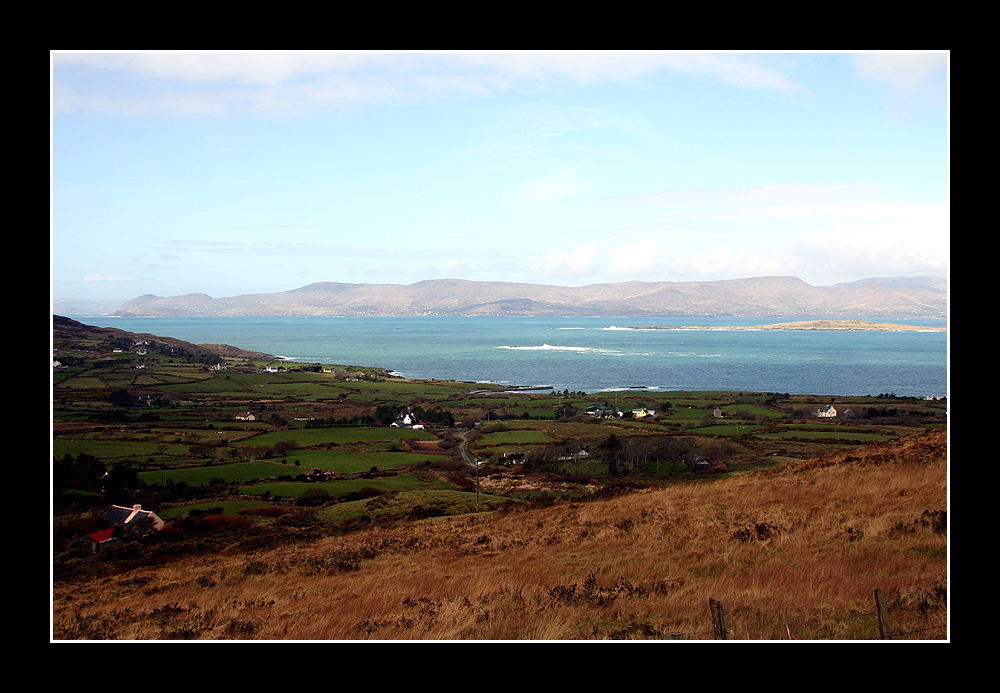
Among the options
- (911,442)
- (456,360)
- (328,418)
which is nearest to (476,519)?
(911,442)

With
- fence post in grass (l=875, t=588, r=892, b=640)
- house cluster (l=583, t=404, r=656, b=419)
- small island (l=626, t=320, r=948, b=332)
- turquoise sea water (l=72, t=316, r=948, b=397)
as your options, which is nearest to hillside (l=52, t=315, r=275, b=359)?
turquoise sea water (l=72, t=316, r=948, b=397)

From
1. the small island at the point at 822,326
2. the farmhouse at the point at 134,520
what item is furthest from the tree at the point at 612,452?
the small island at the point at 822,326

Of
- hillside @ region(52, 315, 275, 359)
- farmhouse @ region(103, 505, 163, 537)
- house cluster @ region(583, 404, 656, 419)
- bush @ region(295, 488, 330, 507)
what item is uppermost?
hillside @ region(52, 315, 275, 359)

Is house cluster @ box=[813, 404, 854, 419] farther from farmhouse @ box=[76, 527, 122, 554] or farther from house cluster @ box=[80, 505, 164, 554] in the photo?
farmhouse @ box=[76, 527, 122, 554]

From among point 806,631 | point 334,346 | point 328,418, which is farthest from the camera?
point 334,346
